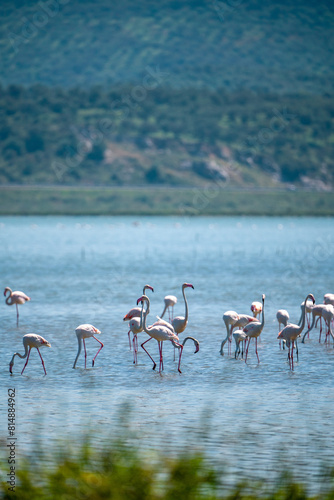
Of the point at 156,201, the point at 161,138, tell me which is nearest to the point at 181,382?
the point at 156,201

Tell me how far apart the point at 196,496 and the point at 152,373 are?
10652 millimetres

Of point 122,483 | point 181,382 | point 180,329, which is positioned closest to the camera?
point 122,483

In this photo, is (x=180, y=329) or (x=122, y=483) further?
(x=180, y=329)

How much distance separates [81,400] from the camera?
48.3 feet

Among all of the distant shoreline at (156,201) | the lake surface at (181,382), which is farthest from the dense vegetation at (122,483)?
the distant shoreline at (156,201)

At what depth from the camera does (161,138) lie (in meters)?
167

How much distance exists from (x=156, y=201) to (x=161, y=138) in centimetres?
3573

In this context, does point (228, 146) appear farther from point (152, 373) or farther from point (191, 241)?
point (152, 373)

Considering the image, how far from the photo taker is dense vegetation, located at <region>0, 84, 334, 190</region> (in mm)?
151500

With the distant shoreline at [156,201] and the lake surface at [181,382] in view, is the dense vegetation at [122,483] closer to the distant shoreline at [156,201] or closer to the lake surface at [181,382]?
the lake surface at [181,382]

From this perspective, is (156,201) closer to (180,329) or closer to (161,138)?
(161,138)

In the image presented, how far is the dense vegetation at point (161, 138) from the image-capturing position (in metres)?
152

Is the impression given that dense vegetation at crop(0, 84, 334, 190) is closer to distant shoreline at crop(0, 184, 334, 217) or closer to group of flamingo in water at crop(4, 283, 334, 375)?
distant shoreline at crop(0, 184, 334, 217)

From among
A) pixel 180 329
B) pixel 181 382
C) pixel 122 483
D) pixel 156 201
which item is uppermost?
pixel 156 201
